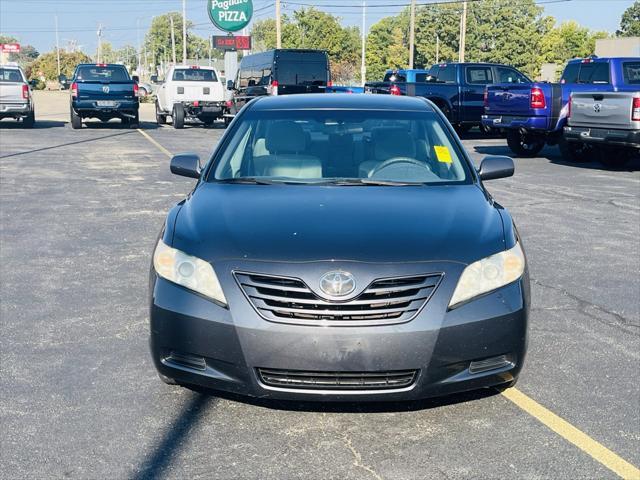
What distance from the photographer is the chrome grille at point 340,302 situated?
355 cm

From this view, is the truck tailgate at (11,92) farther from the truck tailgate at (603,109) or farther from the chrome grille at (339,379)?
the chrome grille at (339,379)

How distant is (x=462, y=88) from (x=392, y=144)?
18.3 metres

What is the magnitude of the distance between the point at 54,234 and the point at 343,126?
4.57 meters

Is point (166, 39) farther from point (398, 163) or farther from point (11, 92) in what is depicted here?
point (398, 163)

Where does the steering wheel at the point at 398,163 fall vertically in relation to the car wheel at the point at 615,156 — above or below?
above

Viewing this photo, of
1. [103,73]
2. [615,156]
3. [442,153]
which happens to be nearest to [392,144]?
[442,153]

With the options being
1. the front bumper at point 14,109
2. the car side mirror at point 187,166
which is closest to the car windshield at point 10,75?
the front bumper at point 14,109

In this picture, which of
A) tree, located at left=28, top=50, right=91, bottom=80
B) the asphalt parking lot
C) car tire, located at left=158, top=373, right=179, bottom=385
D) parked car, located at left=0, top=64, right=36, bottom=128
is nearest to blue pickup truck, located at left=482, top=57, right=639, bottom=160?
the asphalt parking lot

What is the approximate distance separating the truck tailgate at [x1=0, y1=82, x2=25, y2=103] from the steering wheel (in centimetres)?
2218

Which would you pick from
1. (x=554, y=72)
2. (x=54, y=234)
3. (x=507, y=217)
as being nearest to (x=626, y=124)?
(x=54, y=234)

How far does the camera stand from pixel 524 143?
1861 cm

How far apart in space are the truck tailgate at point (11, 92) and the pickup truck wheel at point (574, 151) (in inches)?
640

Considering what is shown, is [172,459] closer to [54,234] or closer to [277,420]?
[277,420]

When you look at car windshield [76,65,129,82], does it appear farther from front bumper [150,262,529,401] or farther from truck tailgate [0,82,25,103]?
front bumper [150,262,529,401]
